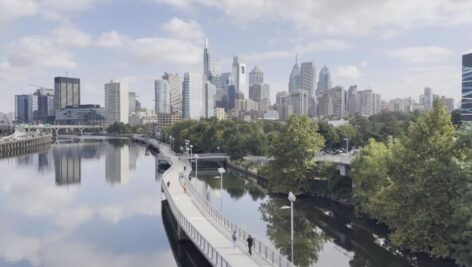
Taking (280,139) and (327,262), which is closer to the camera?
(327,262)

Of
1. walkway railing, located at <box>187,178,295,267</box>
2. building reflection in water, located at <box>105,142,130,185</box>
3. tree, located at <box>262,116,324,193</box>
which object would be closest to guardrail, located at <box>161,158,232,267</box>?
walkway railing, located at <box>187,178,295,267</box>

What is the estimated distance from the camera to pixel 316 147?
61.4 metres

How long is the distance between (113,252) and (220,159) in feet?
212

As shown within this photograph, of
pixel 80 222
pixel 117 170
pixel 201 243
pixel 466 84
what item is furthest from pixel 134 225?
pixel 466 84

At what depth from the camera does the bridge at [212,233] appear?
2888 centimetres

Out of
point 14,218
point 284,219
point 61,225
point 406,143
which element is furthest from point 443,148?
point 14,218

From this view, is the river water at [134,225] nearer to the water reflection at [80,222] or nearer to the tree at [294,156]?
the water reflection at [80,222]

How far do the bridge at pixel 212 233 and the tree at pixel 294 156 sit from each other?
12.5 m

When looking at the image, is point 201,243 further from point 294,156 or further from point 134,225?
point 294,156

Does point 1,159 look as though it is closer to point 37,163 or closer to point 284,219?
point 37,163

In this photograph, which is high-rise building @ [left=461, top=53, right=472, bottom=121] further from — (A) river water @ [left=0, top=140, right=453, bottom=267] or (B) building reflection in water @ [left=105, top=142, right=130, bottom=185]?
(B) building reflection in water @ [left=105, top=142, right=130, bottom=185]

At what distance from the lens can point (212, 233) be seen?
35.8 meters

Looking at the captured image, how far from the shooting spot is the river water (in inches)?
1494

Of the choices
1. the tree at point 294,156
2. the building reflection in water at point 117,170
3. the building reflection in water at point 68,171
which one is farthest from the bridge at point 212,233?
the building reflection in water at point 68,171
